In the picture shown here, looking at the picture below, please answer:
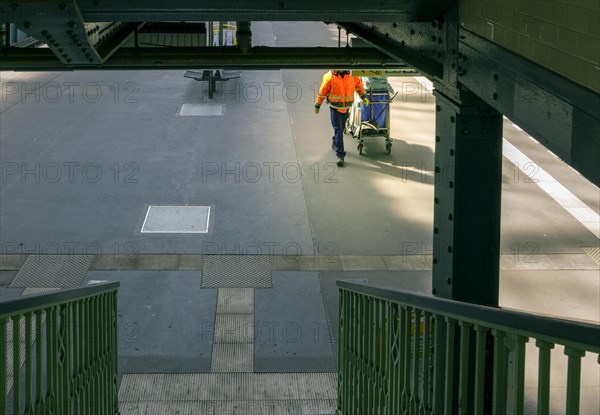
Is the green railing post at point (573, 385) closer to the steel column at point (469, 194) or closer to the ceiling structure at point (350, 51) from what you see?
the ceiling structure at point (350, 51)

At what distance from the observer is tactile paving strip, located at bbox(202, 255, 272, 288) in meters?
11.4

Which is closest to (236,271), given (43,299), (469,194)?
(469,194)

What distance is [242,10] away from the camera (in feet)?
19.1

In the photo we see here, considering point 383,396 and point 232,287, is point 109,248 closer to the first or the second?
point 232,287

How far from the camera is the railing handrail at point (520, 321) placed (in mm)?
2830

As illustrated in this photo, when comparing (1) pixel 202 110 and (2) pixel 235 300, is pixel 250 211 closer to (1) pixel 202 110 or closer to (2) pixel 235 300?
(2) pixel 235 300

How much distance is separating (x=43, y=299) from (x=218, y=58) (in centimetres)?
298

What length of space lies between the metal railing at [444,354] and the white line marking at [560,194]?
23.5 feet

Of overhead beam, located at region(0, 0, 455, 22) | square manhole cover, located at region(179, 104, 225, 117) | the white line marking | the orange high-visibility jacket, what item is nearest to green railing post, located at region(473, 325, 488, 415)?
overhead beam, located at region(0, 0, 455, 22)

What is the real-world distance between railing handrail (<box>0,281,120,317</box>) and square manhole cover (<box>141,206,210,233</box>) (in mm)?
6833

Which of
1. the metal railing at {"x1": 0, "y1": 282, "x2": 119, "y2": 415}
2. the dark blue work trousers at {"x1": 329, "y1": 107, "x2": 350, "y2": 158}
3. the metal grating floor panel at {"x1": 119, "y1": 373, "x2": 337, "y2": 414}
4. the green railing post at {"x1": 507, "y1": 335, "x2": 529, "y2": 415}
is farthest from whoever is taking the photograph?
the dark blue work trousers at {"x1": 329, "y1": 107, "x2": 350, "y2": 158}

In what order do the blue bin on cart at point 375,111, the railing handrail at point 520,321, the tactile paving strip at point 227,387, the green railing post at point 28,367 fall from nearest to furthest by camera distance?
the railing handrail at point 520,321, the green railing post at point 28,367, the tactile paving strip at point 227,387, the blue bin on cart at point 375,111

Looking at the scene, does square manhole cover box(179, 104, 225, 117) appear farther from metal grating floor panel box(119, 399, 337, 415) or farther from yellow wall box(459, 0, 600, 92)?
yellow wall box(459, 0, 600, 92)

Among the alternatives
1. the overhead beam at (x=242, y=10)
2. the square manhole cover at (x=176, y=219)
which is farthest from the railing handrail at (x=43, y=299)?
the square manhole cover at (x=176, y=219)
